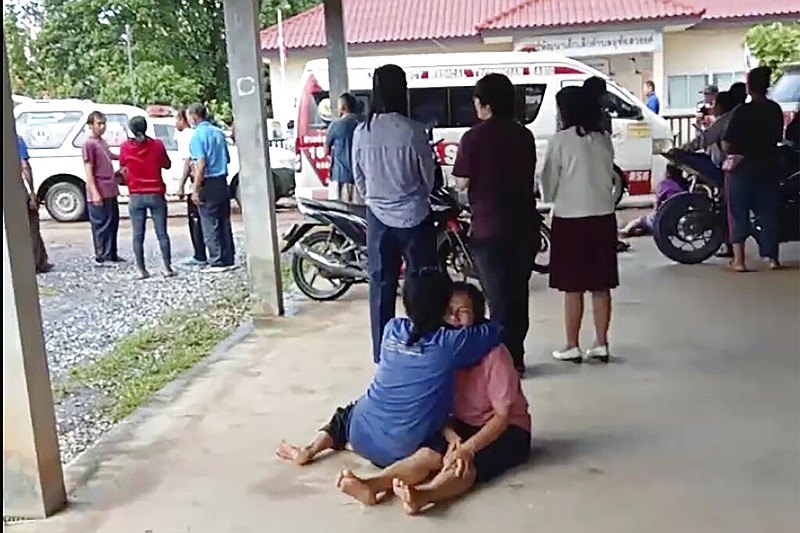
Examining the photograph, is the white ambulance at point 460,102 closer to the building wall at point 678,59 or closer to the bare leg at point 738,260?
the bare leg at point 738,260

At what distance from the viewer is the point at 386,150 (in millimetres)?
5516

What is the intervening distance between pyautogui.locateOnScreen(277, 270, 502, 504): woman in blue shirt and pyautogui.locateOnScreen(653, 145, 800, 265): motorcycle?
524 cm

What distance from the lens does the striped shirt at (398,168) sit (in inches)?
217

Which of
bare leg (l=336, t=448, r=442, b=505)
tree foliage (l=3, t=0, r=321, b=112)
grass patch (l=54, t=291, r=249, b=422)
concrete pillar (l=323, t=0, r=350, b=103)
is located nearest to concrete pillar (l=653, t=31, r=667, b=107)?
tree foliage (l=3, t=0, r=321, b=112)

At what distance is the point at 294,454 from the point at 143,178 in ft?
19.5

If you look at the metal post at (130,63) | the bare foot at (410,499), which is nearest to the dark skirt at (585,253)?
the bare foot at (410,499)

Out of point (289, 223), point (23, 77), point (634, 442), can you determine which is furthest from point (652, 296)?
point (23, 77)

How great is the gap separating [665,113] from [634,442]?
16621 mm

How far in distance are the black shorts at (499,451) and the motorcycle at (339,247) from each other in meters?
3.08

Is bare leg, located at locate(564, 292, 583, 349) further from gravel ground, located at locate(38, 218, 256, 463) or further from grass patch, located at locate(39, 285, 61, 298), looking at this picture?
grass patch, located at locate(39, 285, 61, 298)

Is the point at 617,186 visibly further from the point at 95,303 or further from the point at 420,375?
the point at 95,303

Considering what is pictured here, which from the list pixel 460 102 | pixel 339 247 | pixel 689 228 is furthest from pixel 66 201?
pixel 689 228

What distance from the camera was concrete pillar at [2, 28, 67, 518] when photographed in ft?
12.9

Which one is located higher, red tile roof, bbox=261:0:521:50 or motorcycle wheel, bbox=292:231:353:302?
red tile roof, bbox=261:0:521:50
